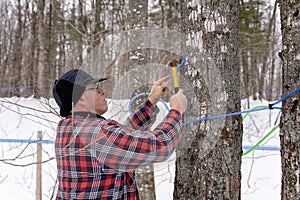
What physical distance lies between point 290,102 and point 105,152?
1042 millimetres

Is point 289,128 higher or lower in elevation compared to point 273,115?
higher

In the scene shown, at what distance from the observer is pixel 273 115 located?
1148 centimetres

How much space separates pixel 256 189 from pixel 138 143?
4.11m

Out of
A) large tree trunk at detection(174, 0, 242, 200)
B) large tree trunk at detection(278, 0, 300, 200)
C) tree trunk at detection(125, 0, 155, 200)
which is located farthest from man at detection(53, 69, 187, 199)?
tree trunk at detection(125, 0, 155, 200)

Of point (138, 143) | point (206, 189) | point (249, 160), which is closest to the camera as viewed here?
point (138, 143)

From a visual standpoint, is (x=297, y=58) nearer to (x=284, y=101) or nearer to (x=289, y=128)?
(x=284, y=101)

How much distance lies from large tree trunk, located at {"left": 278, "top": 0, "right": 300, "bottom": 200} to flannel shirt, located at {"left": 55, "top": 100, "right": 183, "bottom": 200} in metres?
0.66

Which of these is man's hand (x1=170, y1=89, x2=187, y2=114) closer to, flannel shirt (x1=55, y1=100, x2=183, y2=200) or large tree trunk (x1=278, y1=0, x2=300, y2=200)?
flannel shirt (x1=55, y1=100, x2=183, y2=200)

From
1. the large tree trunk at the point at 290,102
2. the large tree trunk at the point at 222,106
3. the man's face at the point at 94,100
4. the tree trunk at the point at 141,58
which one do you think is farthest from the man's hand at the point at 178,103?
the tree trunk at the point at 141,58

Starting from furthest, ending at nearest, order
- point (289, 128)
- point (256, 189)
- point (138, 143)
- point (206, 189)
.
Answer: point (256, 189) → point (206, 189) → point (289, 128) → point (138, 143)

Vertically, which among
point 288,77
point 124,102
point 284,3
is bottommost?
point 124,102

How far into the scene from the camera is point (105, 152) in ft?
5.25

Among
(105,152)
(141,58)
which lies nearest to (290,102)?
(105,152)

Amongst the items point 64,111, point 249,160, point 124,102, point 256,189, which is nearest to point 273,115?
point 249,160
